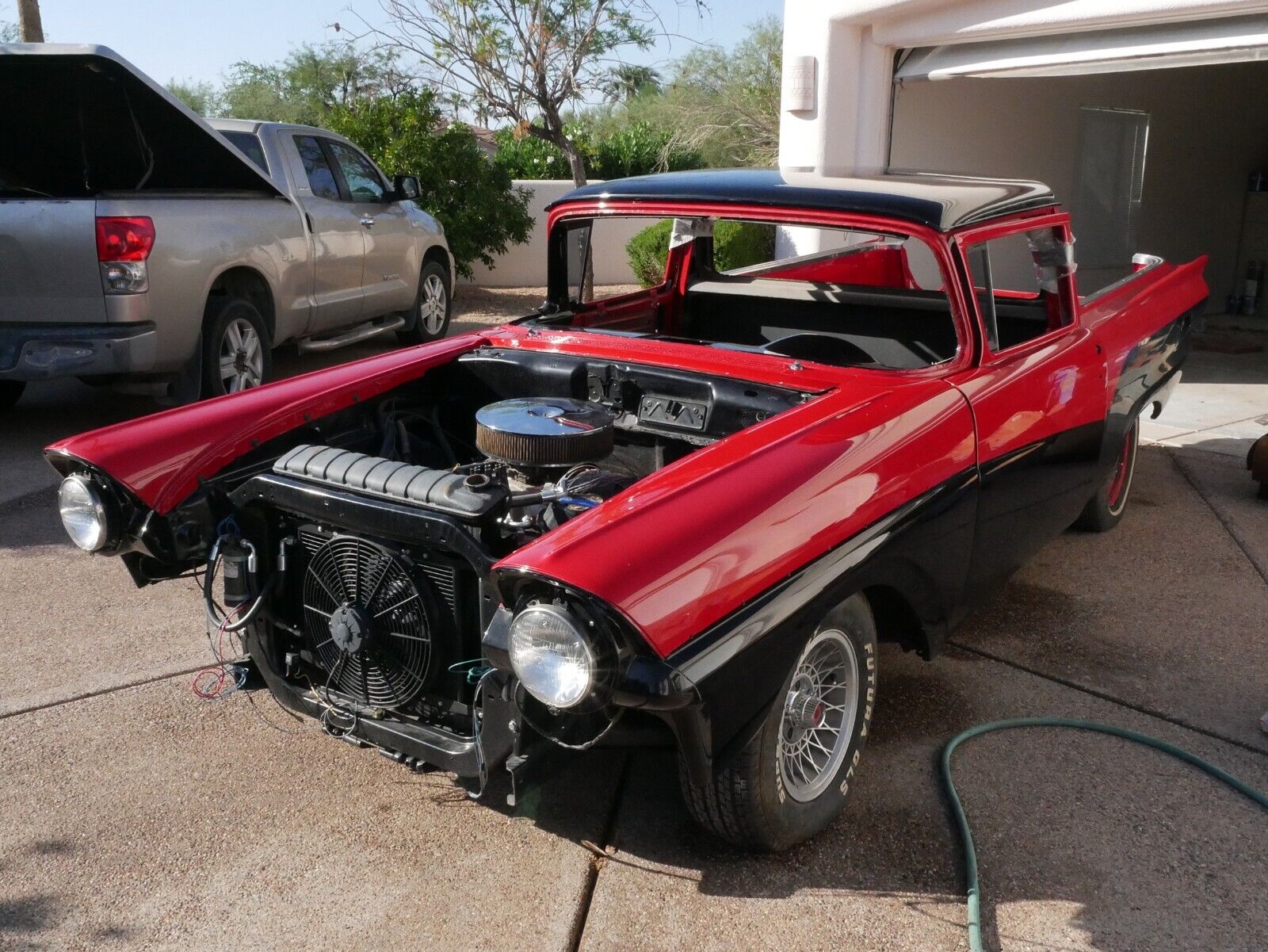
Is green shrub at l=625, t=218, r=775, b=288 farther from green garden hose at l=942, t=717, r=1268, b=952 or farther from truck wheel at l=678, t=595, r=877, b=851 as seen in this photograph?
truck wheel at l=678, t=595, r=877, b=851

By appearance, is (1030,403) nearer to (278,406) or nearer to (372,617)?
(372,617)

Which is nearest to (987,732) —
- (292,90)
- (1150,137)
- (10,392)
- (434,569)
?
(434,569)

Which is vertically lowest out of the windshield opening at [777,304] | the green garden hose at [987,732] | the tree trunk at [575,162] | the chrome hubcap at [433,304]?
the green garden hose at [987,732]

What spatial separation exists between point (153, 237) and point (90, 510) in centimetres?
358

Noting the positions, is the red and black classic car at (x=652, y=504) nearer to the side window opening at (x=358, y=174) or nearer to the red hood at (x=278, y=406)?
the red hood at (x=278, y=406)

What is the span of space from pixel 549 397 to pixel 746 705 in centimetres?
143

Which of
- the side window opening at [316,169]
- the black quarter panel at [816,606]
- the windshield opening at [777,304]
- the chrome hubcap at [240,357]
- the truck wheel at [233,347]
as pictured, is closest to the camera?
the black quarter panel at [816,606]

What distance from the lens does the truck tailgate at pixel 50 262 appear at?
20.1 ft

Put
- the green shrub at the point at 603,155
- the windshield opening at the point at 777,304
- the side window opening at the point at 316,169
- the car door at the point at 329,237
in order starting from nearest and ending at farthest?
the windshield opening at the point at 777,304, the car door at the point at 329,237, the side window opening at the point at 316,169, the green shrub at the point at 603,155

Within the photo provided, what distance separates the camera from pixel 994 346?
3639 millimetres

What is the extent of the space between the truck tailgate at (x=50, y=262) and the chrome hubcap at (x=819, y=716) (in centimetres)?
484

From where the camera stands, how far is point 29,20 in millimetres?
11367

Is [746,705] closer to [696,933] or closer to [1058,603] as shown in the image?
[696,933]

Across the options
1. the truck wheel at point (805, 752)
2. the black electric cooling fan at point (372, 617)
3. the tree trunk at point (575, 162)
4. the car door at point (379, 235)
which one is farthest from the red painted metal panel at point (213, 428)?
the tree trunk at point (575, 162)
